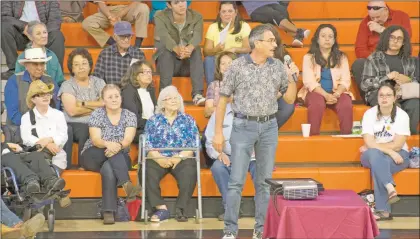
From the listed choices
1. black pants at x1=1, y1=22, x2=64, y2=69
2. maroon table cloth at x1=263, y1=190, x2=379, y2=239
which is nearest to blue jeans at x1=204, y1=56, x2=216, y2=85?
black pants at x1=1, y1=22, x2=64, y2=69

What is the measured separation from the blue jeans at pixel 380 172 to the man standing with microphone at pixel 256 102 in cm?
163

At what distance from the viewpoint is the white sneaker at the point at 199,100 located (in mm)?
9516

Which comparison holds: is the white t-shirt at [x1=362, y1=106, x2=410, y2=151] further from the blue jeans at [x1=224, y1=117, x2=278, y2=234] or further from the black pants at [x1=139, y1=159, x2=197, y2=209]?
the blue jeans at [x1=224, y1=117, x2=278, y2=234]

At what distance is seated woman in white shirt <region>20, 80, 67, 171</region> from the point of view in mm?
8594

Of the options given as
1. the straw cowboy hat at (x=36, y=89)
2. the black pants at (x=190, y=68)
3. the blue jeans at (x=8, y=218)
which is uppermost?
the black pants at (x=190, y=68)

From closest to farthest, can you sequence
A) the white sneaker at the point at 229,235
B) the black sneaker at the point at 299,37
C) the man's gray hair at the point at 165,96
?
the white sneaker at the point at 229,235 < the man's gray hair at the point at 165,96 < the black sneaker at the point at 299,37

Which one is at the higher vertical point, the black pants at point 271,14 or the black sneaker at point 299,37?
the black pants at point 271,14

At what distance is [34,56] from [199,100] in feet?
5.16

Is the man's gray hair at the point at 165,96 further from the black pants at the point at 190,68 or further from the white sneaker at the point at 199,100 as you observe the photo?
the black pants at the point at 190,68

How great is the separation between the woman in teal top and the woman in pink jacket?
2296 mm

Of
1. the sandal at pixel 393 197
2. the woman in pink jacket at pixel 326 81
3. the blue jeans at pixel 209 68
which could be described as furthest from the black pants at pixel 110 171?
the sandal at pixel 393 197

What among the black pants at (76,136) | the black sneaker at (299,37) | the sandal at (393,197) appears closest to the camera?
the sandal at (393,197)

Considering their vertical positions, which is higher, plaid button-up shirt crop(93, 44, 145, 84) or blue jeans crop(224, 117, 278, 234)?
plaid button-up shirt crop(93, 44, 145, 84)

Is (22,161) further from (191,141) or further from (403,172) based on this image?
(403,172)
